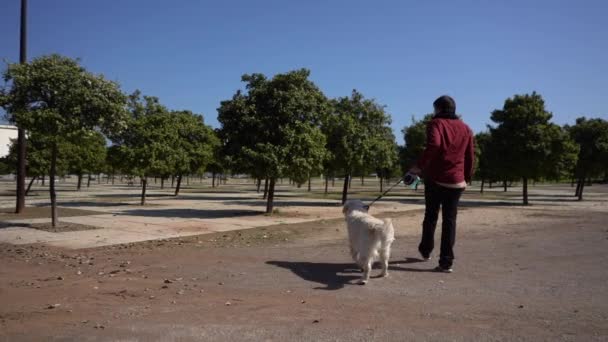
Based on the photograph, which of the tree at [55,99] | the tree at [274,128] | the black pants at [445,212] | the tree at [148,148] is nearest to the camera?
the black pants at [445,212]

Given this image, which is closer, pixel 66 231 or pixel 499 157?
pixel 66 231

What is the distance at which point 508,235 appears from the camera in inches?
431

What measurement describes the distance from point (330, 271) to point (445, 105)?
2940 mm

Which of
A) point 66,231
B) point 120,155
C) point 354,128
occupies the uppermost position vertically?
point 354,128

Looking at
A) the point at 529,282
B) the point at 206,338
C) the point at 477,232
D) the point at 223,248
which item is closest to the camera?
the point at 206,338

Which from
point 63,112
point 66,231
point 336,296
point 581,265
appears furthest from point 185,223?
point 581,265

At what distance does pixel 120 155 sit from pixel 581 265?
1949 cm

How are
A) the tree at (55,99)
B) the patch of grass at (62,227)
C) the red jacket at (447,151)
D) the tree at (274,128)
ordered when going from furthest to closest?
the tree at (274,128) < the patch of grass at (62,227) < the tree at (55,99) < the red jacket at (447,151)

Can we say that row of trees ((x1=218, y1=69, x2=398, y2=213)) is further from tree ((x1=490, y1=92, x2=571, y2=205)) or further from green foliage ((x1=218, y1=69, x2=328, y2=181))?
tree ((x1=490, y1=92, x2=571, y2=205))

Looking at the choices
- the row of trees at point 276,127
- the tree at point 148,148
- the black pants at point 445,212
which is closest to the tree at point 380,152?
the row of trees at point 276,127

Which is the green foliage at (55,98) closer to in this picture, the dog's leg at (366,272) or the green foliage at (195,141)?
the dog's leg at (366,272)

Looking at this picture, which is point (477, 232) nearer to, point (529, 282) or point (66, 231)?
point (529, 282)

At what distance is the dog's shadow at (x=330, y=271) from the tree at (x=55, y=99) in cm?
708

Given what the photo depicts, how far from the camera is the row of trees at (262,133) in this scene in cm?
1182
